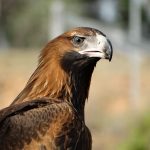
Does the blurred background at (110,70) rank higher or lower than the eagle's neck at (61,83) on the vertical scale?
lower

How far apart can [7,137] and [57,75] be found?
1.25 metres

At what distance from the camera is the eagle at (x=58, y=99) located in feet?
24.0

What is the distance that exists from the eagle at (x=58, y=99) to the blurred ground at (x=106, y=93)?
24.9 ft

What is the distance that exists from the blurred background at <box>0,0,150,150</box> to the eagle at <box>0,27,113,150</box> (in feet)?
16.6

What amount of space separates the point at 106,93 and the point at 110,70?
3088 mm

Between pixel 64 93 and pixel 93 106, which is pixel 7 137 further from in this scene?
pixel 93 106

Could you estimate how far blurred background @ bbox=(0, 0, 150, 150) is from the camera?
1727cm

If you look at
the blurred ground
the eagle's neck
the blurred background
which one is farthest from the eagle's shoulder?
the blurred ground

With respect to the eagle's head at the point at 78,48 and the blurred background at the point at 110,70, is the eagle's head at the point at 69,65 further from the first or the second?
the blurred background at the point at 110,70

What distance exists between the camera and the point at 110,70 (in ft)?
84.9

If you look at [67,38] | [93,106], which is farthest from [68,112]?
[93,106]

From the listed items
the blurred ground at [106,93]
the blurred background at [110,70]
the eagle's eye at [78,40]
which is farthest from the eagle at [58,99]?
the blurred ground at [106,93]

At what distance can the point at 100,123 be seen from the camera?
1936cm

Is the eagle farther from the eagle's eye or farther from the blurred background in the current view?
the blurred background
